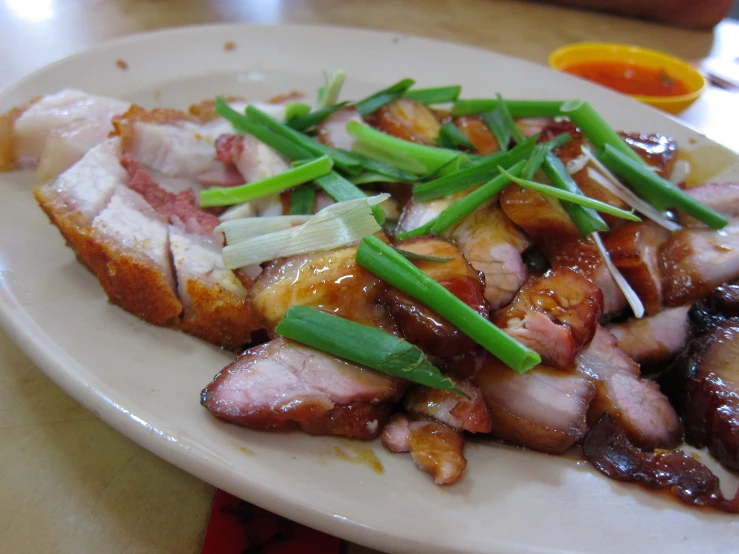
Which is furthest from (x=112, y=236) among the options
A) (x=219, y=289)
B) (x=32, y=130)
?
(x=32, y=130)

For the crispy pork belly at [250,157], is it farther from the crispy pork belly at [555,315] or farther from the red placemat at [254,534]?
the red placemat at [254,534]

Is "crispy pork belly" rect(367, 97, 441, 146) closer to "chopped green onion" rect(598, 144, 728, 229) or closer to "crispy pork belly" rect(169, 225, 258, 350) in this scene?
"chopped green onion" rect(598, 144, 728, 229)

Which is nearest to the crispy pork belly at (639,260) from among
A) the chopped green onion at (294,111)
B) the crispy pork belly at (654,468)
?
the crispy pork belly at (654,468)

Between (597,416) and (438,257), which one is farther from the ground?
(438,257)

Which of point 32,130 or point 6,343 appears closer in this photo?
point 6,343

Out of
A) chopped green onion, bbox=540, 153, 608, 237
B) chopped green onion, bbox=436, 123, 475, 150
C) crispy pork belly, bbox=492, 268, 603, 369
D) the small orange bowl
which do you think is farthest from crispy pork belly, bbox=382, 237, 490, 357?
the small orange bowl

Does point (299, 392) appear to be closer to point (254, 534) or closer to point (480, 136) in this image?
point (254, 534)

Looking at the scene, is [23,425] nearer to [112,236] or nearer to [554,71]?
[112,236]

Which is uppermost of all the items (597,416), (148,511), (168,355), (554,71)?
(554,71)
